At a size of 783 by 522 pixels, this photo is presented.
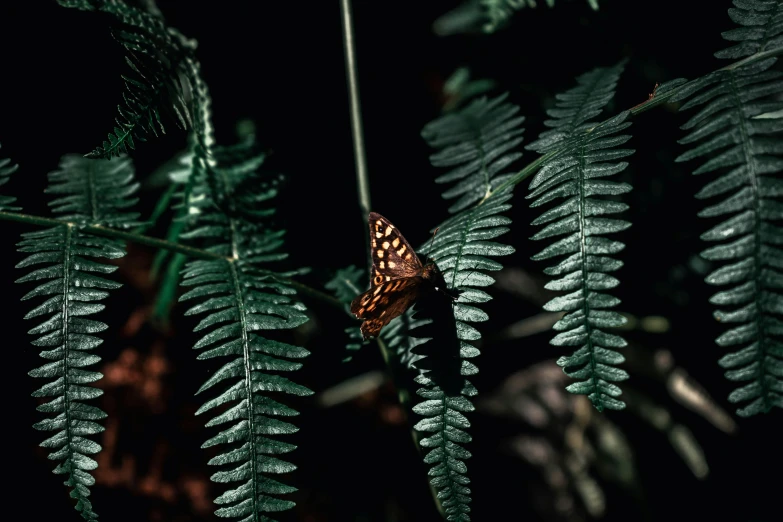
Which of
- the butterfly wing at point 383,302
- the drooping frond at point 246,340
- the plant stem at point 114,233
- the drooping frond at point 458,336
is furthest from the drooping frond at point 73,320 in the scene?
the drooping frond at point 458,336

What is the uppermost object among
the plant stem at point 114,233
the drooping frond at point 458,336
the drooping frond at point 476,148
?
the drooping frond at point 476,148

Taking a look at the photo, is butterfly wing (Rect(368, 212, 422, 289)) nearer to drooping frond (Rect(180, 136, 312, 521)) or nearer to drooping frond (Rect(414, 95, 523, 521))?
drooping frond (Rect(414, 95, 523, 521))

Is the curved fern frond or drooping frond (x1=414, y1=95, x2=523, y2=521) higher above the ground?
the curved fern frond

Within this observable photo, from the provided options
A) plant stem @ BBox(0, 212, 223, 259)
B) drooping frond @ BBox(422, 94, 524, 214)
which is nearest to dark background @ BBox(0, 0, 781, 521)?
plant stem @ BBox(0, 212, 223, 259)

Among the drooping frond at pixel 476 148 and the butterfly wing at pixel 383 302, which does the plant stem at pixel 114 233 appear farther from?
the drooping frond at pixel 476 148

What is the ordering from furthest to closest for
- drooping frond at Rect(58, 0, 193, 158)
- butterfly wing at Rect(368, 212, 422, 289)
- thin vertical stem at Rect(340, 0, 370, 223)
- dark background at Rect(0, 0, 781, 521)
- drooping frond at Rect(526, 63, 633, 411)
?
dark background at Rect(0, 0, 781, 521) < thin vertical stem at Rect(340, 0, 370, 223) < butterfly wing at Rect(368, 212, 422, 289) < drooping frond at Rect(58, 0, 193, 158) < drooping frond at Rect(526, 63, 633, 411)

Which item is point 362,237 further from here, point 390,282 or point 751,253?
point 751,253

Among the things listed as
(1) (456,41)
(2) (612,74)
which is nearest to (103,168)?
(2) (612,74)
